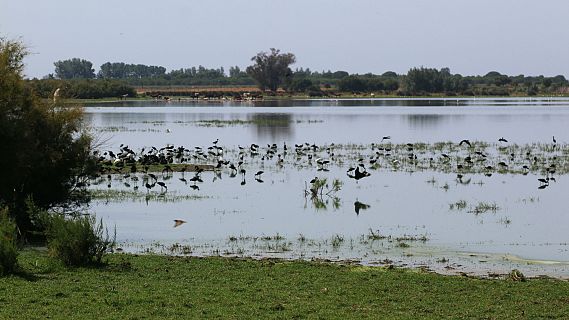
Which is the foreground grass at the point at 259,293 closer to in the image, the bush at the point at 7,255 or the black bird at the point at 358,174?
the bush at the point at 7,255

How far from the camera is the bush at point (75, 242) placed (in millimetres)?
13602

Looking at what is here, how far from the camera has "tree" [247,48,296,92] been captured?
151m

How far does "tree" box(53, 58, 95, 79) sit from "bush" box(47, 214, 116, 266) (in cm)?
18122

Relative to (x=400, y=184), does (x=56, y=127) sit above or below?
above

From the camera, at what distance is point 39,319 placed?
9789 millimetres

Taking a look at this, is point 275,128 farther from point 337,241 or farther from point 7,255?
point 7,255

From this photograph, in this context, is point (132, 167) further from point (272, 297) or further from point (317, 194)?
point (272, 297)

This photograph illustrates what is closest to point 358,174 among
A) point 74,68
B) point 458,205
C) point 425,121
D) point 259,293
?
point 458,205

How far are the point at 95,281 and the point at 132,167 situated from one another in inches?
743

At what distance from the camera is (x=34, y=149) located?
18719 mm

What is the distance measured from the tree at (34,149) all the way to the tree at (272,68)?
5143 inches

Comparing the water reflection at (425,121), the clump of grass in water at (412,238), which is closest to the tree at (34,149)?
the clump of grass in water at (412,238)

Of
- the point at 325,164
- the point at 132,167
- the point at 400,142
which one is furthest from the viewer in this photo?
the point at 400,142

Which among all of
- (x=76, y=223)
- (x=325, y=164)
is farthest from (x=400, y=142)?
(x=76, y=223)
